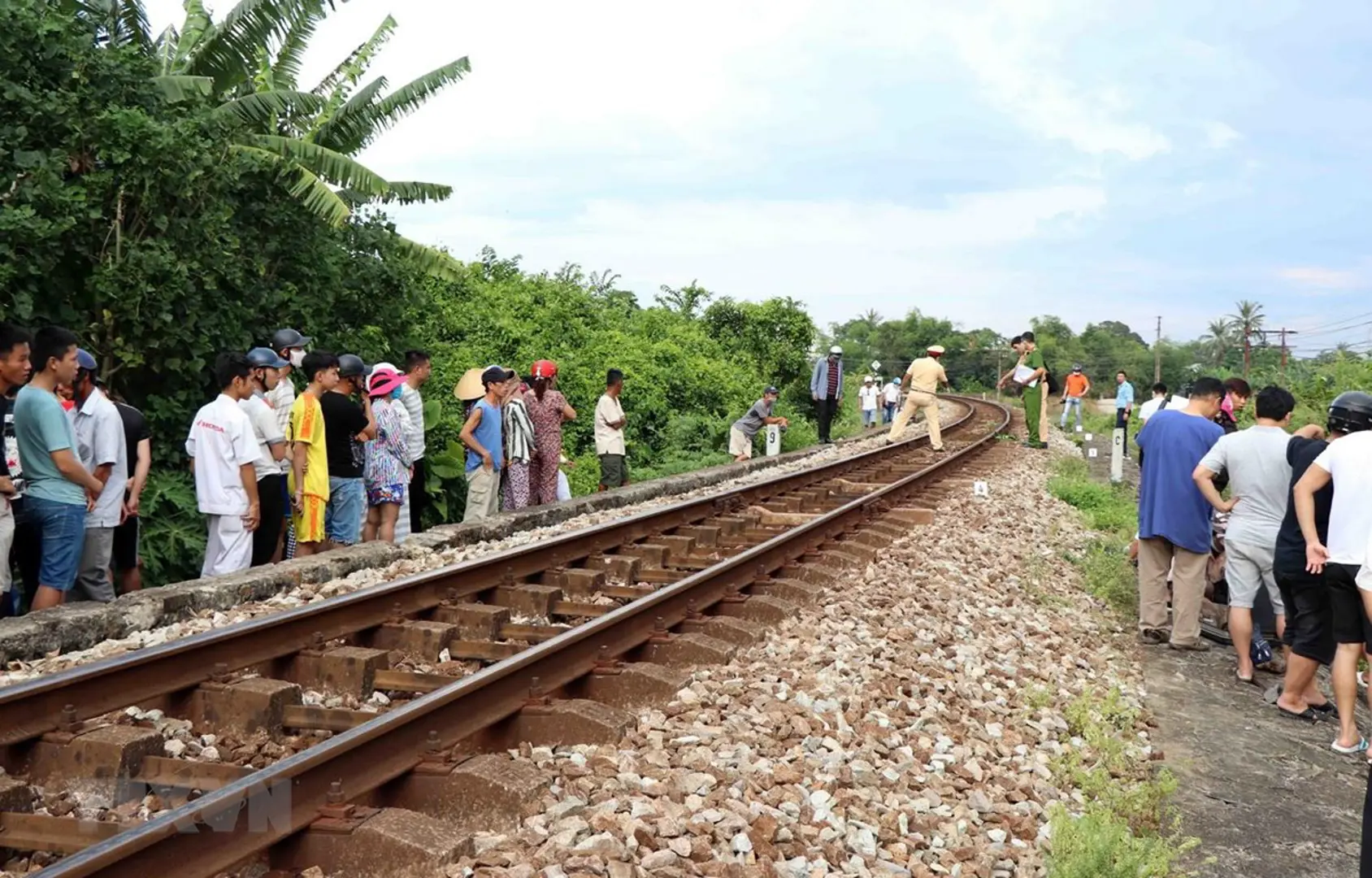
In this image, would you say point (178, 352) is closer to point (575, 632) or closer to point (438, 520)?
point (438, 520)

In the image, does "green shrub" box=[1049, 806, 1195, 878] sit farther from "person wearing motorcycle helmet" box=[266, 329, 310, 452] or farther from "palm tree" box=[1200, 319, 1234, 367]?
"palm tree" box=[1200, 319, 1234, 367]

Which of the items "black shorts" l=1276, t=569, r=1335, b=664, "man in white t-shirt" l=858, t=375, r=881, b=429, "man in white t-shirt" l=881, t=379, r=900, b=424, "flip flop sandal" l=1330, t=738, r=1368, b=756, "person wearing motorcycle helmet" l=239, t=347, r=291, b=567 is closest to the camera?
"flip flop sandal" l=1330, t=738, r=1368, b=756

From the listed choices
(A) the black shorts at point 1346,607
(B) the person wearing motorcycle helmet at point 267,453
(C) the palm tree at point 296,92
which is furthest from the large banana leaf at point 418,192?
(A) the black shorts at point 1346,607

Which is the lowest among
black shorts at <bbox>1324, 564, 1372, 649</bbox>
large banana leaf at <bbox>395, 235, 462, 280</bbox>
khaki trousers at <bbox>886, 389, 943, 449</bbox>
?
black shorts at <bbox>1324, 564, 1372, 649</bbox>

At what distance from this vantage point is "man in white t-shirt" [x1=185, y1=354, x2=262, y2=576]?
6.92 meters

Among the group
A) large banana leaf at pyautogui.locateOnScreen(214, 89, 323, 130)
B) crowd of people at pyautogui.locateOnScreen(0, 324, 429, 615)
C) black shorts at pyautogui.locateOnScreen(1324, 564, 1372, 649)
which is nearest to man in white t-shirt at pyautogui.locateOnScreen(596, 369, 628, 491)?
crowd of people at pyautogui.locateOnScreen(0, 324, 429, 615)

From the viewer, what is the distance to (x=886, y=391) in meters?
32.3

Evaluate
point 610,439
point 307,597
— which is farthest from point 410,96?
point 307,597

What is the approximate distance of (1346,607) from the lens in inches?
226

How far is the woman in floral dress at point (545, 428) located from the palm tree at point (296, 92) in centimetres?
332

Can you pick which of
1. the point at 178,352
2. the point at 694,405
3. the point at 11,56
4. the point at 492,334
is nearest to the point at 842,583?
the point at 178,352

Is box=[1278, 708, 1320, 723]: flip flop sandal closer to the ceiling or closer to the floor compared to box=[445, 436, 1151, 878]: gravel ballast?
closer to the floor

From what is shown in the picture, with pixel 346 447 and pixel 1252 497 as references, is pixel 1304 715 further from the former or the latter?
pixel 346 447

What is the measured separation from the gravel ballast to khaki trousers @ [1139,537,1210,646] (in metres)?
0.43
